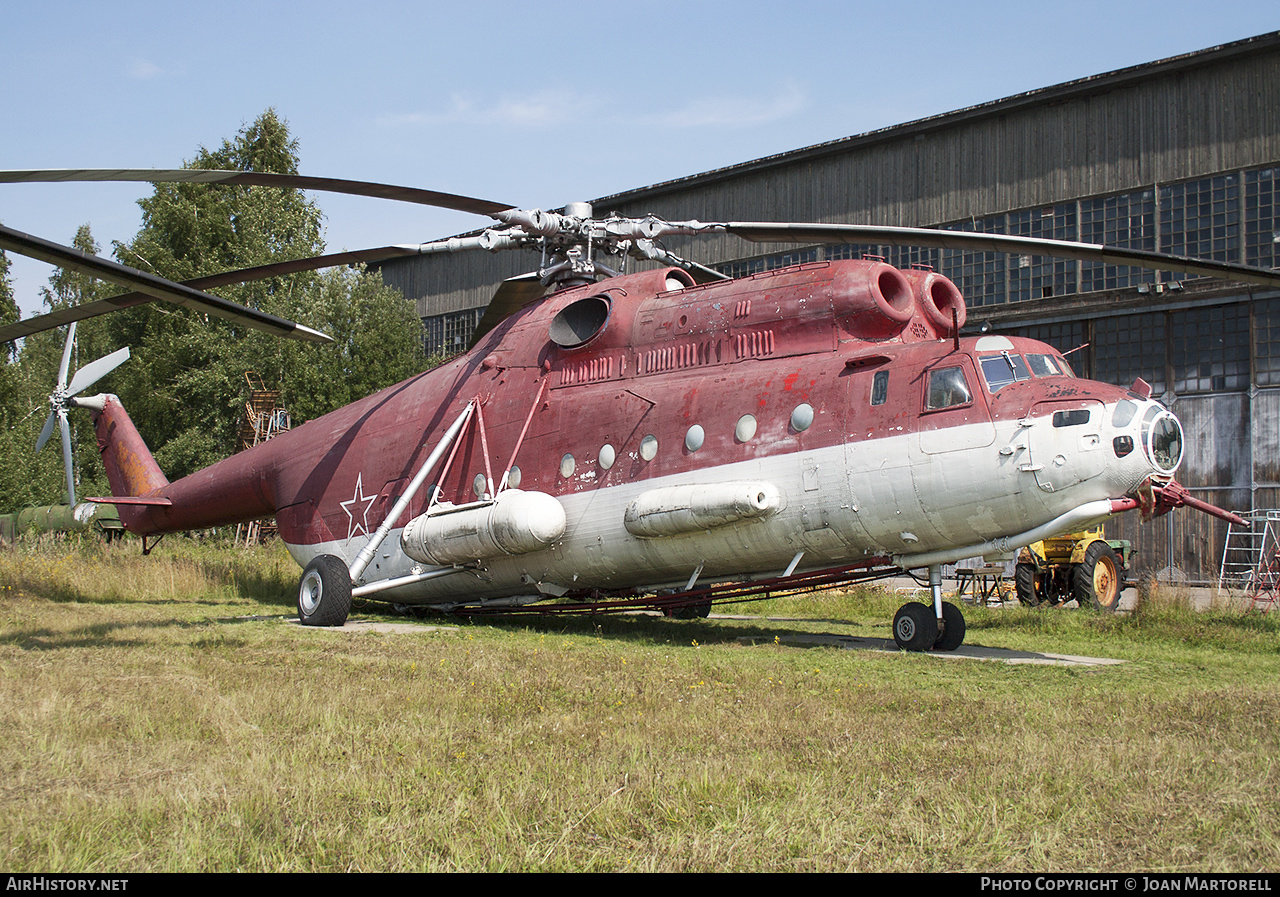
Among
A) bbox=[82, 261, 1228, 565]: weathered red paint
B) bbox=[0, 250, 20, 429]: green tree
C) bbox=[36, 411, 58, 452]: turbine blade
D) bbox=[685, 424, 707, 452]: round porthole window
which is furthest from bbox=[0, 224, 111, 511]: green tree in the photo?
bbox=[685, 424, 707, 452]: round porthole window

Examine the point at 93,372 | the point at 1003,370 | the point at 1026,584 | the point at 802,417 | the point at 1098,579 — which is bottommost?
the point at 1026,584

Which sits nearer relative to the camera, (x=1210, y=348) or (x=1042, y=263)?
(x=1210, y=348)

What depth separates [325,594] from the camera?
1459 cm

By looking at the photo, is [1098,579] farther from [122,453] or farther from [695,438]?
[122,453]

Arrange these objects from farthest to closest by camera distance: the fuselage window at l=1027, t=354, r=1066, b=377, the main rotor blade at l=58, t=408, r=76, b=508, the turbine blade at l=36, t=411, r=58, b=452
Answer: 1. the turbine blade at l=36, t=411, r=58, b=452
2. the main rotor blade at l=58, t=408, r=76, b=508
3. the fuselage window at l=1027, t=354, r=1066, b=377

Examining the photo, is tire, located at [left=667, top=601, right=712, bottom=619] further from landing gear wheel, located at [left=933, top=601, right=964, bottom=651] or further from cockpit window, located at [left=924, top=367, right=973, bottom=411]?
cockpit window, located at [left=924, top=367, right=973, bottom=411]

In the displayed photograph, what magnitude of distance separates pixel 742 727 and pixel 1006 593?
1701 centimetres

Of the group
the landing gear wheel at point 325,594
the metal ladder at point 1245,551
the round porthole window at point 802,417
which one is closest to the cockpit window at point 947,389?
the round porthole window at point 802,417

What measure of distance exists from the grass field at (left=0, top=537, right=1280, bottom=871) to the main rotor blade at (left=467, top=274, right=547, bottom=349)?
7.05 m

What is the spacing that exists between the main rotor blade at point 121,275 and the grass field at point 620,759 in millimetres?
3665

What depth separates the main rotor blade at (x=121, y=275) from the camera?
9.38 meters

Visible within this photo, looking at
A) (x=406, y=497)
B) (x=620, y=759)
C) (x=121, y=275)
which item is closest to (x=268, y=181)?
(x=121, y=275)

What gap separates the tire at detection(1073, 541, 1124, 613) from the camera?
65.6ft

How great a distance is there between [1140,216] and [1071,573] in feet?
41.4
